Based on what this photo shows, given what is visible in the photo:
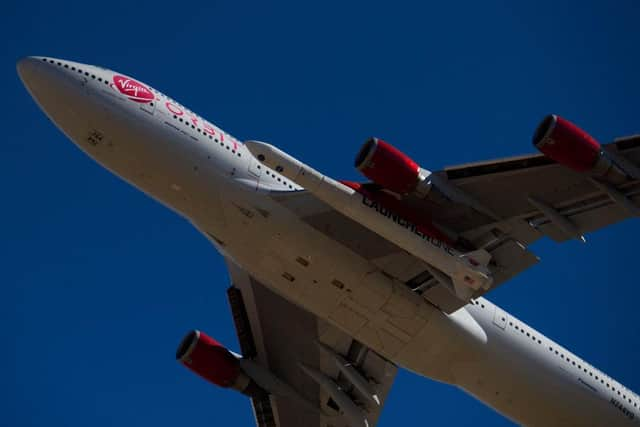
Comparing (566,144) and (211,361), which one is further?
(211,361)

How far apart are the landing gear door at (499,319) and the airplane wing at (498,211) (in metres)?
1.80

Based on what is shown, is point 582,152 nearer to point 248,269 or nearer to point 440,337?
point 440,337

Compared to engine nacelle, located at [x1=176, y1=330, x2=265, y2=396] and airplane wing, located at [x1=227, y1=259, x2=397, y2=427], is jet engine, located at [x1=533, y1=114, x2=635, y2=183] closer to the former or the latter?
airplane wing, located at [x1=227, y1=259, x2=397, y2=427]

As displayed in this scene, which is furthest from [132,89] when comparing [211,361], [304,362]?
[304,362]

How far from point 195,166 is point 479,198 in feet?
27.5

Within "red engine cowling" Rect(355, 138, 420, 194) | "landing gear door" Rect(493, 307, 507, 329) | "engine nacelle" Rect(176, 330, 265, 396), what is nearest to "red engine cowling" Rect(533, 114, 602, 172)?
"red engine cowling" Rect(355, 138, 420, 194)

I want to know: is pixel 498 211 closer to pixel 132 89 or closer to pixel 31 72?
pixel 132 89

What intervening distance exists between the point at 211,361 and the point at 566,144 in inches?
558

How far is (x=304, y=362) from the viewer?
33344mm

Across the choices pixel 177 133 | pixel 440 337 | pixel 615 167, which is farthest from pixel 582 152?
pixel 177 133

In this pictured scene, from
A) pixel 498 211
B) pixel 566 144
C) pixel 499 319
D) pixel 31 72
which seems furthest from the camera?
pixel 499 319

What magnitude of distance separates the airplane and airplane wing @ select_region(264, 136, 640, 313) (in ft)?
0.13

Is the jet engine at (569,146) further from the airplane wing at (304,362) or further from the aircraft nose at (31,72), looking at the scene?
the aircraft nose at (31,72)

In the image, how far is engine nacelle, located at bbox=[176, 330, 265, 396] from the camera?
31844mm
